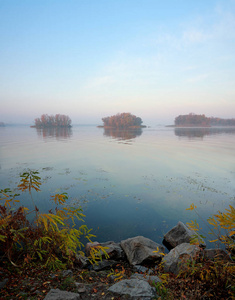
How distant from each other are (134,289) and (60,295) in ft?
5.67

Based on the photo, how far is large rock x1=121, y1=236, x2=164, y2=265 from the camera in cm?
700

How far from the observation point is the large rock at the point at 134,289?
379cm

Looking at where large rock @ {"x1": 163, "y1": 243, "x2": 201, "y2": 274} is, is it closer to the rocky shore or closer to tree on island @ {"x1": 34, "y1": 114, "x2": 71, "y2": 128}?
the rocky shore

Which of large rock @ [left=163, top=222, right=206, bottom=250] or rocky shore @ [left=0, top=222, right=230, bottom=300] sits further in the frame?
large rock @ [left=163, top=222, right=206, bottom=250]

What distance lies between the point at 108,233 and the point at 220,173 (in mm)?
15936

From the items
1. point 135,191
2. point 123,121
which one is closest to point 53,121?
point 123,121

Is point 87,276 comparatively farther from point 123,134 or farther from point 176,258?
point 123,134

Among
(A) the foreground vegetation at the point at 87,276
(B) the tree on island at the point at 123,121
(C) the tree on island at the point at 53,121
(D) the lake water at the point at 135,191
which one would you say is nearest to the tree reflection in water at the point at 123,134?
(D) the lake water at the point at 135,191

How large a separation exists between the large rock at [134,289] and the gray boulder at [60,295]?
0.87 m

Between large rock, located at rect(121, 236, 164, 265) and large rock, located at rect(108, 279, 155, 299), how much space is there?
3.00m

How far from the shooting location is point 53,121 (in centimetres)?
19400

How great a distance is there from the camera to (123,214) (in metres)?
10.8

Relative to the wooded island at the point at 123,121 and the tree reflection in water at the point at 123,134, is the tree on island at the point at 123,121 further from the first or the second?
the tree reflection in water at the point at 123,134

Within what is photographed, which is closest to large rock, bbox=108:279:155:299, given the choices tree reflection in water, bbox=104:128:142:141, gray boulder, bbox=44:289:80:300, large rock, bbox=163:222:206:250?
gray boulder, bbox=44:289:80:300
